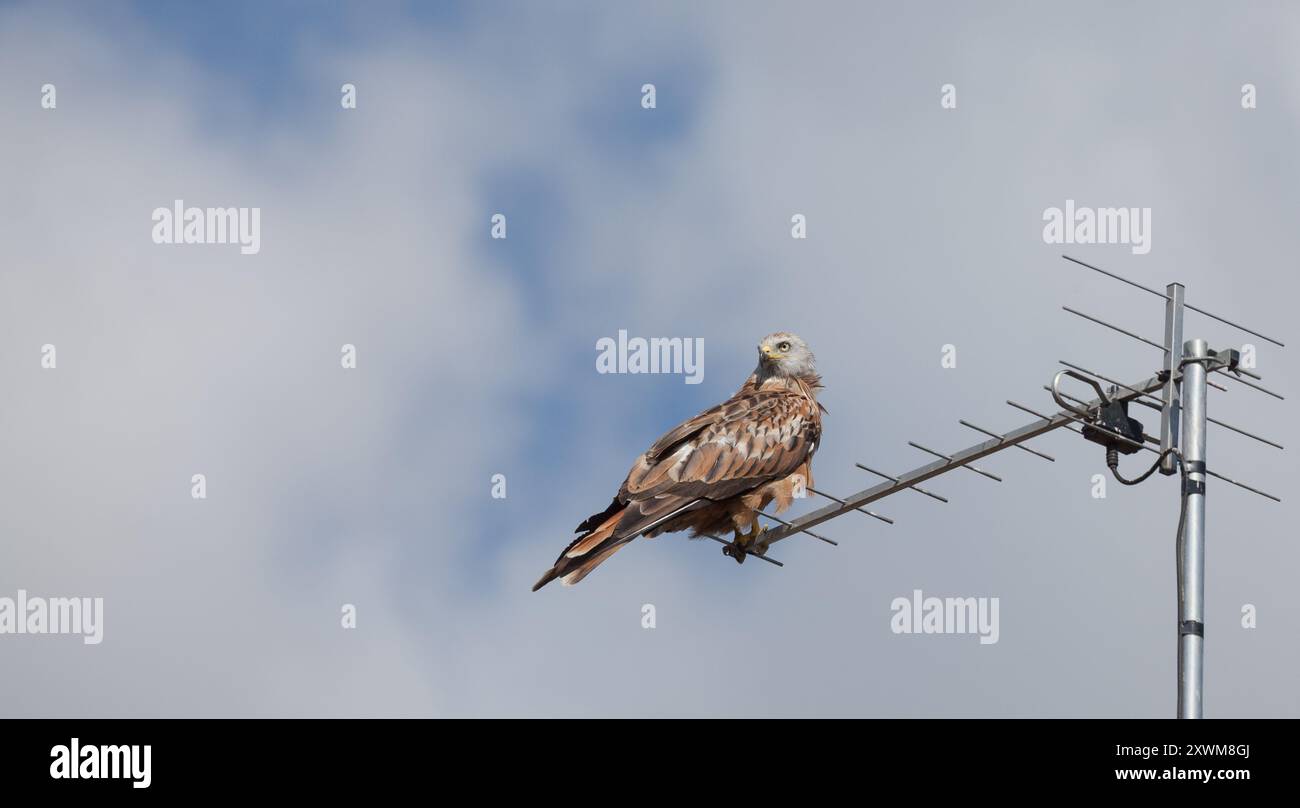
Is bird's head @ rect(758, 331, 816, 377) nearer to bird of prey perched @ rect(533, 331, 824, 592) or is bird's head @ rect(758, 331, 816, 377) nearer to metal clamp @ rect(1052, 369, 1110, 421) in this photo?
bird of prey perched @ rect(533, 331, 824, 592)

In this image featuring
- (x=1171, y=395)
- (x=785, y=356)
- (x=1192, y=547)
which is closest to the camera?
(x=1192, y=547)

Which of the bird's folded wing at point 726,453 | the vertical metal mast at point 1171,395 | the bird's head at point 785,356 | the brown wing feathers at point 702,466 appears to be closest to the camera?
the vertical metal mast at point 1171,395

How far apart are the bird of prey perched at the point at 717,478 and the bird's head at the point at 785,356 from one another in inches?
17.0

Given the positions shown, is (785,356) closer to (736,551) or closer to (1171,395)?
(736,551)

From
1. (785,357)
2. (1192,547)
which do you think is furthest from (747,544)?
(1192,547)

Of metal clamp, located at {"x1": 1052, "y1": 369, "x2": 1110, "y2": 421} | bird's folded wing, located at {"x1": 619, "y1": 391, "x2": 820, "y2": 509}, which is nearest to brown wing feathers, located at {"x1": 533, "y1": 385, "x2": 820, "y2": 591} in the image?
bird's folded wing, located at {"x1": 619, "y1": 391, "x2": 820, "y2": 509}

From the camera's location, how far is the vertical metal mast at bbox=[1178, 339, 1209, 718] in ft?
36.5

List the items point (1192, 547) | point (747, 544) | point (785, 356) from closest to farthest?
1. point (1192, 547)
2. point (747, 544)
3. point (785, 356)

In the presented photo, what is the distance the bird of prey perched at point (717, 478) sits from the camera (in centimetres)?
1509

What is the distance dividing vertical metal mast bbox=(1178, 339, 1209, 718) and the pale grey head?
6.16 m

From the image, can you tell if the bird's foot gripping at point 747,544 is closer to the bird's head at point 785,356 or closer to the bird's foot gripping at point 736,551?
the bird's foot gripping at point 736,551

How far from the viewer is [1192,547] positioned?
37.9ft

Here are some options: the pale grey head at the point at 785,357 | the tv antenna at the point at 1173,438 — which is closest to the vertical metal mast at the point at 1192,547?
the tv antenna at the point at 1173,438

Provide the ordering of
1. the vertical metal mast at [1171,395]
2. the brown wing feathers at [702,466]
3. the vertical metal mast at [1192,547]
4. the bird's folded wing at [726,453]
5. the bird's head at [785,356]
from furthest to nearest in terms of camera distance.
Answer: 1. the bird's head at [785,356]
2. the bird's folded wing at [726,453]
3. the brown wing feathers at [702,466]
4. the vertical metal mast at [1171,395]
5. the vertical metal mast at [1192,547]
